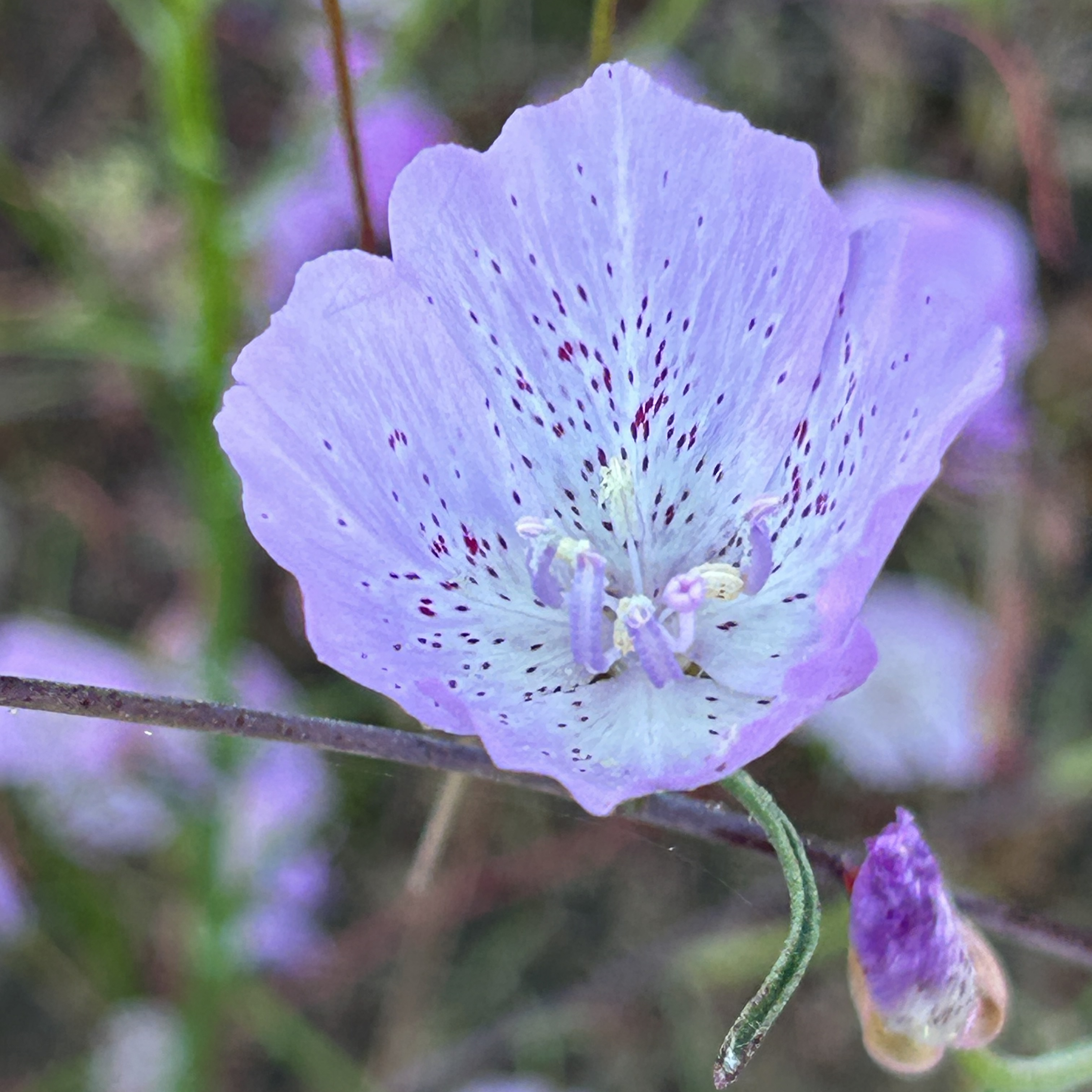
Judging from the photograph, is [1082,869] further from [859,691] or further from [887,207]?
[887,207]

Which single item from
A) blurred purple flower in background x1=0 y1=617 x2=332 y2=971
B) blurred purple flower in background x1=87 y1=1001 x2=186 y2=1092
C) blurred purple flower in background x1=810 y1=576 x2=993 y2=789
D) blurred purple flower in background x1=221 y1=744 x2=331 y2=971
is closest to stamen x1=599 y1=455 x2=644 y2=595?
blurred purple flower in background x1=0 y1=617 x2=332 y2=971

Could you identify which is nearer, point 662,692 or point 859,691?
point 662,692

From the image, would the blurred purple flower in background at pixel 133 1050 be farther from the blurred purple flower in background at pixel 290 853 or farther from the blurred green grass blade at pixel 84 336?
the blurred green grass blade at pixel 84 336

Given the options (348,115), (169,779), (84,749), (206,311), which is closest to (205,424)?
(206,311)

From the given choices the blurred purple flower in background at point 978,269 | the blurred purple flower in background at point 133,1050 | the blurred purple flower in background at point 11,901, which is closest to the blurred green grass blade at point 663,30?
the blurred purple flower in background at point 978,269

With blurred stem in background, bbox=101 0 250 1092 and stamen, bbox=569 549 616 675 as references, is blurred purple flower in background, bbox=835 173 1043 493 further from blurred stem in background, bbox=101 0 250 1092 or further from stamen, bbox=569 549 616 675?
stamen, bbox=569 549 616 675

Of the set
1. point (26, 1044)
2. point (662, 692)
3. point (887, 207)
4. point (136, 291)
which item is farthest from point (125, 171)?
point (662, 692)
